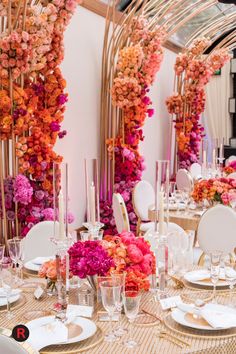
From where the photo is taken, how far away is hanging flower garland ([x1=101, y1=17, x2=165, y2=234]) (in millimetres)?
6564

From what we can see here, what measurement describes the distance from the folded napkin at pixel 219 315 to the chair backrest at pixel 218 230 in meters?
1.70

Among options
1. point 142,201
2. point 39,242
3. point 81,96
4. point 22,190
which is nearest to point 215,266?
point 39,242

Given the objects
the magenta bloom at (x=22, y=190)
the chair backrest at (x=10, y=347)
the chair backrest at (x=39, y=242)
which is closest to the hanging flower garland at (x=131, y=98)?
the magenta bloom at (x=22, y=190)

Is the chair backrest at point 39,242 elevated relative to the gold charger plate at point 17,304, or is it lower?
elevated

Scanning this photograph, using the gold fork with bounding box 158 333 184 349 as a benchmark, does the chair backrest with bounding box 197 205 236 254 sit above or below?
above

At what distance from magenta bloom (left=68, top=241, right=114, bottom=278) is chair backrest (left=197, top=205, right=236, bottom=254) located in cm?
182

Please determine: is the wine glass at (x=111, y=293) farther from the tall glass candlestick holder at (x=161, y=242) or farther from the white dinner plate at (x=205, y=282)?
the white dinner plate at (x=205, y=282)

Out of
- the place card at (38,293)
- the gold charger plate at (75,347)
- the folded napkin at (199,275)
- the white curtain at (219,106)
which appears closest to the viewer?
the gold charger plate at (75,347)

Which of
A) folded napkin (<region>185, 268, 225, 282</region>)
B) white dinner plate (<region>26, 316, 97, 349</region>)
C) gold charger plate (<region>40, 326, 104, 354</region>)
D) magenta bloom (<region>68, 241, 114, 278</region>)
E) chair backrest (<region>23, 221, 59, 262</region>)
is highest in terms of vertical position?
magenta bloom (<region>68, 241, 114, 278</region>)

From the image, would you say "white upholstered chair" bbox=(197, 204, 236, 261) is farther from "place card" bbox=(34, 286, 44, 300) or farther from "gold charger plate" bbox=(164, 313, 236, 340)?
"gold charger plate" bbox=(164, 313, 236, 340)

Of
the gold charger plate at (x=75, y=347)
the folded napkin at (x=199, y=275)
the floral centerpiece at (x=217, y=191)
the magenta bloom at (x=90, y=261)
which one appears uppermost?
the floral centerpiece at (x=217, y=191)

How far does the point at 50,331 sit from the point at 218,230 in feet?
7.31

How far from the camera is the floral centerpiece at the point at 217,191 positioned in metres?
4.61

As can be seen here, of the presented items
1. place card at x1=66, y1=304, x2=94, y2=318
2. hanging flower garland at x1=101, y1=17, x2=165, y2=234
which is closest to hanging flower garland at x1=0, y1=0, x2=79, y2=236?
hanging flower garland at x1=101, y1=17, x2=165, y2=234
